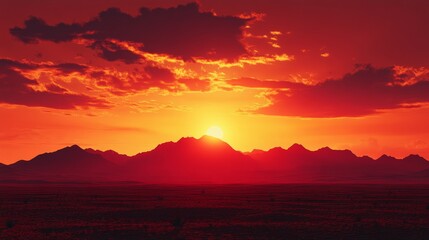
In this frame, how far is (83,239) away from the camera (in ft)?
102

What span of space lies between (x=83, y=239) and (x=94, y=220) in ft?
35.4

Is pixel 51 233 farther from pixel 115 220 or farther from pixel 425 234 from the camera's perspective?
pixel 425 234

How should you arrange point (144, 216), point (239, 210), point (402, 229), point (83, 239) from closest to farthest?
point (83, 239) → point (402, 229) → point (144, 216) → point (239, 210)

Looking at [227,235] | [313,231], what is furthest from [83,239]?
[313,231]

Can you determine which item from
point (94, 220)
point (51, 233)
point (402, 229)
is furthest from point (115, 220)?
point (402, 229)

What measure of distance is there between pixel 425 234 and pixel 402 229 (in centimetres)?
272

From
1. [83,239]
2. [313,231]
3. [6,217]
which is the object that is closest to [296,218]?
[313,231]

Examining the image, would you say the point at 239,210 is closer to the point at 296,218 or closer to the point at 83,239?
the point at 296,218

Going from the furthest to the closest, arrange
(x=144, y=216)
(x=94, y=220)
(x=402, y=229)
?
1. (x=144, y=216)
2. (x=94, y=220)
3. (x=402, y=229)

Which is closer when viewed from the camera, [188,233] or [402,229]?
[188,233]

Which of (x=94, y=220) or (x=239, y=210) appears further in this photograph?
(x=239, y=210)

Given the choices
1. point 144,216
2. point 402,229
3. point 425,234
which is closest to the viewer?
point 425,234

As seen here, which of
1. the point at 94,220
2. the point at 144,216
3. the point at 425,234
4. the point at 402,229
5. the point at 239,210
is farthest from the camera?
the point at 239,210

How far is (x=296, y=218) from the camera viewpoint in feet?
141
